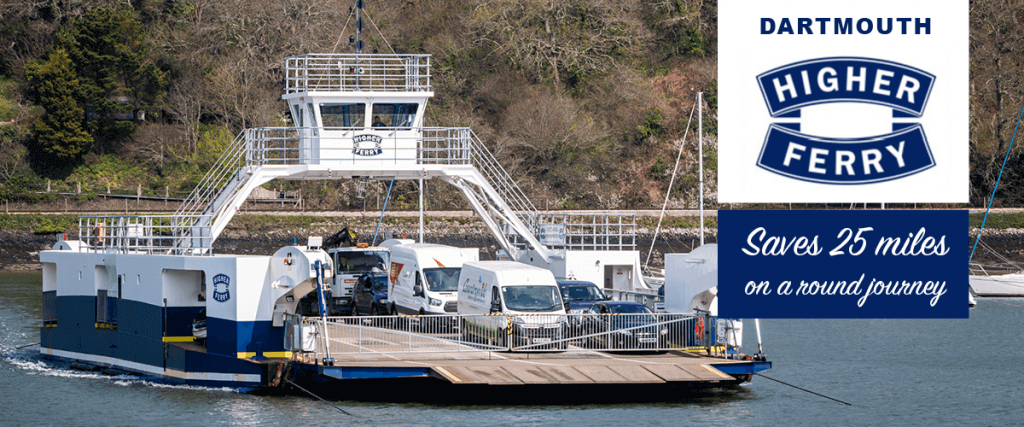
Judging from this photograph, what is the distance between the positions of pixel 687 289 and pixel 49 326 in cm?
1863

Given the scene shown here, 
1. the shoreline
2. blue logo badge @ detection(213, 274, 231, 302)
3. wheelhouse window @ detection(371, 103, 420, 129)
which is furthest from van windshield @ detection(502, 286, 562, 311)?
the shoreline

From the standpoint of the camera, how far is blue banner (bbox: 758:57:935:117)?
49.5 ft

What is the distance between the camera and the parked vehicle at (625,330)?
23438mm

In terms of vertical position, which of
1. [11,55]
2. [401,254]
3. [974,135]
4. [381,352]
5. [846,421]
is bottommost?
[846,421]

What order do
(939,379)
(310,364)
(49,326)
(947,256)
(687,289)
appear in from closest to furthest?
(947,256)
(310,364)
(687,289)
(939,379)
(49,326)

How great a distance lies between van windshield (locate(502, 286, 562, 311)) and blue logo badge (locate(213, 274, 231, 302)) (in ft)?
19.5

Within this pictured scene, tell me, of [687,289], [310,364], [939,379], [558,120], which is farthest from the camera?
[558,120]

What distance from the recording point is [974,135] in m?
67.9

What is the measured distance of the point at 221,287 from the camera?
2375 cm

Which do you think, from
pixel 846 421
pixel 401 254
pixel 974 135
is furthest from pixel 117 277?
pixel 974 135

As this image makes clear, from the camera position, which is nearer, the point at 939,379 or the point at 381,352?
the point at 381,352

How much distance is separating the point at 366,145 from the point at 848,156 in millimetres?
16800

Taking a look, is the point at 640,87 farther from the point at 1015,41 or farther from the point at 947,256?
the point at 947,256

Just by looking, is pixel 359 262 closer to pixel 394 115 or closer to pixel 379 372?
pixel 394 115
